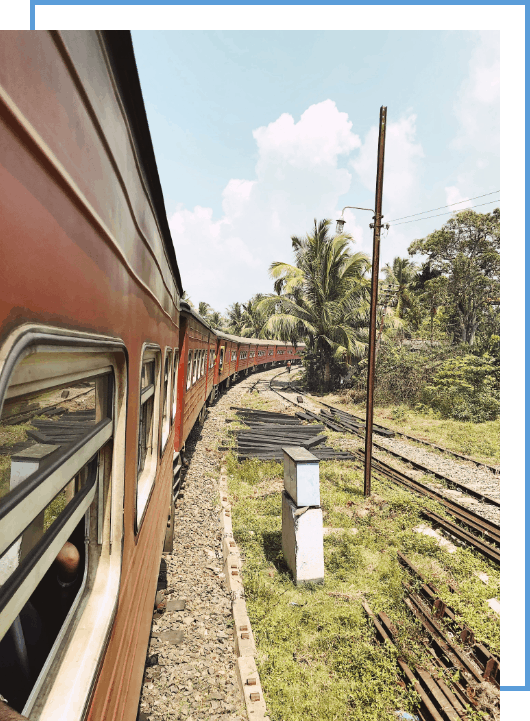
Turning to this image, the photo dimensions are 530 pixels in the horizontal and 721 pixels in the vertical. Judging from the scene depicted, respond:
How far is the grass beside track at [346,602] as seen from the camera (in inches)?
114

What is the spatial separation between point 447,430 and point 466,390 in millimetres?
2440

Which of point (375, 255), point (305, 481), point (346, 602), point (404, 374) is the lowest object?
point (346, 602)

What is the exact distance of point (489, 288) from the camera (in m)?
21.4

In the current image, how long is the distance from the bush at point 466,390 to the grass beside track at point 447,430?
1.33 ft

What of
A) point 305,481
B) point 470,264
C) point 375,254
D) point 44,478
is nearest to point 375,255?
point 375,254

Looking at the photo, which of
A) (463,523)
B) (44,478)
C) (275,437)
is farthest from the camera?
(275,437)

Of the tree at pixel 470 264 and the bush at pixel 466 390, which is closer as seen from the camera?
the bush at pixel 466 390

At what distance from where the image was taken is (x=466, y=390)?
42.9ft

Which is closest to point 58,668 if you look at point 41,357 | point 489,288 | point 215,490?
point 41,357

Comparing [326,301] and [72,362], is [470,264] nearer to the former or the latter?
[326,301]

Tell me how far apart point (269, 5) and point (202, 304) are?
43.6 m

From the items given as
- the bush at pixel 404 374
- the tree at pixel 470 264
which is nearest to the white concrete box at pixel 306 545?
the bush at pixel 404 374

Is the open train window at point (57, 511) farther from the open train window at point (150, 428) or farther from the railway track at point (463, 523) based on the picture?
the railway track at point (463, 523)

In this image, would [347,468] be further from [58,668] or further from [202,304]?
[202,304]
